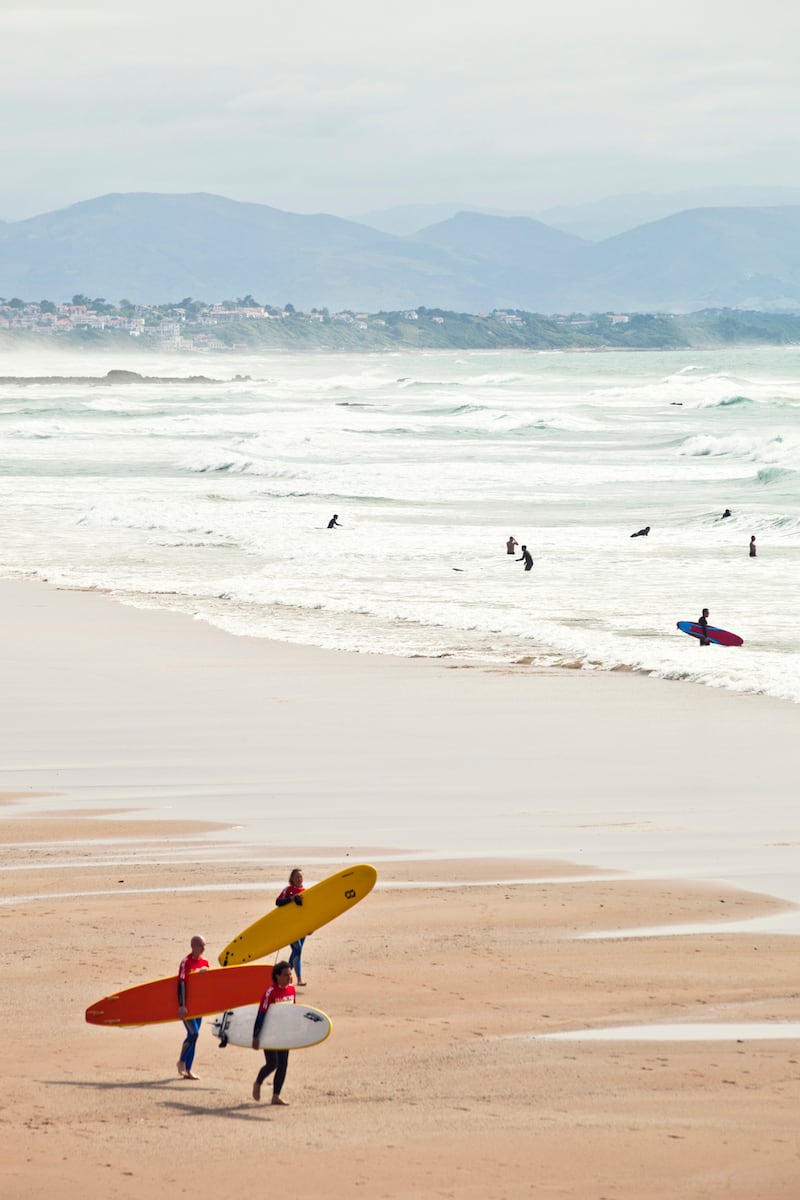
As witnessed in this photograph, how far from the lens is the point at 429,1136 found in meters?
6.92

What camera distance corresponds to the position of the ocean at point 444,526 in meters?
23.7

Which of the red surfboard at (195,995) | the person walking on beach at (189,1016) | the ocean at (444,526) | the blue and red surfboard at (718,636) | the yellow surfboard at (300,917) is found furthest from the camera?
the ocean at (444,526)

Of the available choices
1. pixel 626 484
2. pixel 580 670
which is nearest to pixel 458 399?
pixel 626 484

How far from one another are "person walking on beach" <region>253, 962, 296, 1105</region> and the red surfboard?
10.0 inches

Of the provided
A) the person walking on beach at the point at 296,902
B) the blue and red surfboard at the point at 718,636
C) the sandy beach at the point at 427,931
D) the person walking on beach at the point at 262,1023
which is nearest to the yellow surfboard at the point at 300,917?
the person walking on beach at the point at 296,902

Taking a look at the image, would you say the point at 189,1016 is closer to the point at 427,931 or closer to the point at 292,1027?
the point at 292,1027

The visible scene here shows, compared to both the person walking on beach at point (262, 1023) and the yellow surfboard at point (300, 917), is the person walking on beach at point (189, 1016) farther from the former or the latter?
the yellow surfboard at point (300, 917)

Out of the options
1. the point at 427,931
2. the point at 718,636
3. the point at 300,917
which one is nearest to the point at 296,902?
the point at 300,917

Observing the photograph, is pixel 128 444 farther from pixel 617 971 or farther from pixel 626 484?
pixel 617 971

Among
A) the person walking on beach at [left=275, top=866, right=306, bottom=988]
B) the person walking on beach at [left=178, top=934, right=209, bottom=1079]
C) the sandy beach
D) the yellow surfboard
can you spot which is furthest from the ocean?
the person walking on beach at [left=178, top=934, right=209, bottom=1079]

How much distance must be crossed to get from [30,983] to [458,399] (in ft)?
338

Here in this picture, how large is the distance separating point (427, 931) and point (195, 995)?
92.8 inches

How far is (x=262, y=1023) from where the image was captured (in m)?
7.43

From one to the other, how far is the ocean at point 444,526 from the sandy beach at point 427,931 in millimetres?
4593
